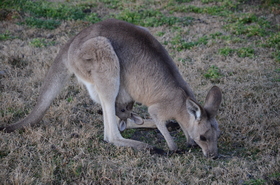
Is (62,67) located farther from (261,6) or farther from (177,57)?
(261,6)

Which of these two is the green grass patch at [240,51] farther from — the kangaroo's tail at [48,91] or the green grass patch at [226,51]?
the kangaroo's tail at [48,91]

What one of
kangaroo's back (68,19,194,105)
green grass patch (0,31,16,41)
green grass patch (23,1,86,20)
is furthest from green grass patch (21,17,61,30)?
kangaroo's back (68,19,194,105)

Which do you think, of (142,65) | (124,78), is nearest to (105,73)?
(124,78)

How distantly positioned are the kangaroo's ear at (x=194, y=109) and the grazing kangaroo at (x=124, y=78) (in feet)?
0.17

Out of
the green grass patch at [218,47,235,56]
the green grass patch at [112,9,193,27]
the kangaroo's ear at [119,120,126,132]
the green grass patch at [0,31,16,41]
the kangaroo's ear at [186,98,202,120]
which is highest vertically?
the kangaroo's ear at [186,98,202,120]

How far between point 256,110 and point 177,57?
2.23 metres

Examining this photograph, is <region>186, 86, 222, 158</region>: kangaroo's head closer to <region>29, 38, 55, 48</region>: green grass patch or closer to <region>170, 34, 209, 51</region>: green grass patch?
<region>170, 34, 209, 51</region>: green grass patch

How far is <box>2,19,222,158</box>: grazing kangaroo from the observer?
12.0 ft

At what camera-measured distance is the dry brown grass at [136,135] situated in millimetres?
3047

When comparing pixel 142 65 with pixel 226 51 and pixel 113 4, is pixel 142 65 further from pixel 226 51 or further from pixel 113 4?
pixel 113 4

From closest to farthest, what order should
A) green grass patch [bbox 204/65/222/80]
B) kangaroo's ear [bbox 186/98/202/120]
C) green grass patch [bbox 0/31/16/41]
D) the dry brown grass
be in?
1. the dry brown grass
2. kangaroo's ear [bbox 186/98/202/120]
3. green grass patch [bbox 204/65/222/80]
4. green grass patch [bbox 0/31/16/41]

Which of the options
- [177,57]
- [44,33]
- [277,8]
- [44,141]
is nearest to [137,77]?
[44,141]

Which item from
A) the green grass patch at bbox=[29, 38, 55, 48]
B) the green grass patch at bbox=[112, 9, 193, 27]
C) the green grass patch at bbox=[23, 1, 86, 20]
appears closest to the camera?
the green grass patch at bbox=[29, 38, 55, 48]

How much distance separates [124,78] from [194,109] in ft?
2.87
